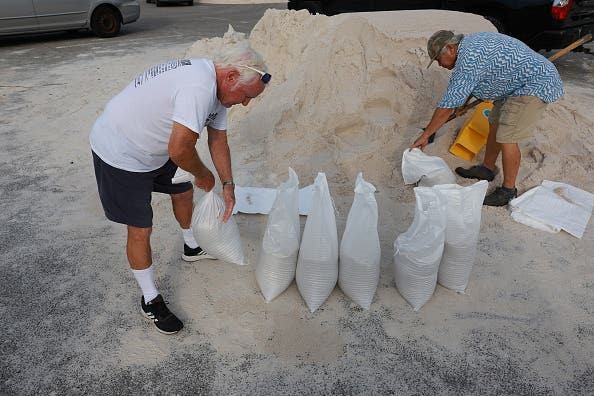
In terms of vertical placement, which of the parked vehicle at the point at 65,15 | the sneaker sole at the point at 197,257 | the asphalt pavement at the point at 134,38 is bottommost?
the asphalt pavement at the point at 134,38

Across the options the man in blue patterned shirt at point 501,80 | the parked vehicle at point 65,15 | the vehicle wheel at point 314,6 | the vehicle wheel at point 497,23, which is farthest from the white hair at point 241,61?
the parked vehicle at point 65,15

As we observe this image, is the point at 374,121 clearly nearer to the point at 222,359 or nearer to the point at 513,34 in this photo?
the point at 222,359

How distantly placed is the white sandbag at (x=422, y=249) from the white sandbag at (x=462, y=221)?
10 centimetres

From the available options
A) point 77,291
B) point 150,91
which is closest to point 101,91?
point 77,291

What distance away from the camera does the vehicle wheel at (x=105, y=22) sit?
8914mm

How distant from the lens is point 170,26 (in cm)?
1075

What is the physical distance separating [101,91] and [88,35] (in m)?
4.57

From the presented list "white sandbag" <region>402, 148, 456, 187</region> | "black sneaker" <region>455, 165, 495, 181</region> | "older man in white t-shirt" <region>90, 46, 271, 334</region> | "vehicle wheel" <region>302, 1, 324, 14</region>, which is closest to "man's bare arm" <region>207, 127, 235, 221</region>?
"older man in white t-shirt" <region>90, 46, 271, 334</region>

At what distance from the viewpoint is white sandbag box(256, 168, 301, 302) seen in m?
2.23

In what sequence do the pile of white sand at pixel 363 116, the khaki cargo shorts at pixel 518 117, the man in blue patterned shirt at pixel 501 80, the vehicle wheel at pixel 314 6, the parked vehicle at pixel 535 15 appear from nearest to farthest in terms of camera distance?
the man in blue patterned shirt at pixel 501 80 → the khaki cargo shorts at pixel 518 117 → the pile of white sand at pixel 363 116 → the parked vehicle at pixel 535 15 → the vehicle wheel at pixel 314 6

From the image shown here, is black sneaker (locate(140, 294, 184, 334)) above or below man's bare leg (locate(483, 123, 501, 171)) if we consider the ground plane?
below

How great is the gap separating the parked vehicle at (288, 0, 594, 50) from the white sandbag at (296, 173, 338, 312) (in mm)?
4721

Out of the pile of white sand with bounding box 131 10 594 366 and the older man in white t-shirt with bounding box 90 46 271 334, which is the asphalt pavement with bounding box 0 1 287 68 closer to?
the pile of white sand with bounding box 131 10 594 366

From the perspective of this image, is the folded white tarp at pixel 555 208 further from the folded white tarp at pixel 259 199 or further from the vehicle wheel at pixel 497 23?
the vehicle wheel at pixel 497 23
